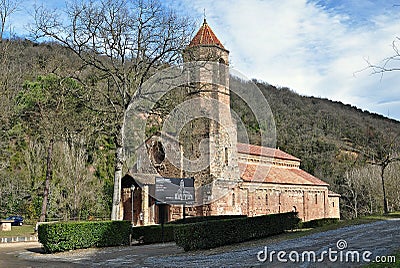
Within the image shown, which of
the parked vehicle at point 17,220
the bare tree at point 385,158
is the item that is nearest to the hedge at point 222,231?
the bare tree at point 385,158

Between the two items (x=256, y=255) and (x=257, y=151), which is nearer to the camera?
(x=256, y=255)

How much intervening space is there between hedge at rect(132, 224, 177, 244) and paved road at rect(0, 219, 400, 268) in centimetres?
396

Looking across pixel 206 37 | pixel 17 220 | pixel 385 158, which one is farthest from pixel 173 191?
pixel 385 158

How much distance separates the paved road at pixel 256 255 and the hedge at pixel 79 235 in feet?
1.66

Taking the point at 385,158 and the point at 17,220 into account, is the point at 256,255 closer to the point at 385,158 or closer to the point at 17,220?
the point at 385,158

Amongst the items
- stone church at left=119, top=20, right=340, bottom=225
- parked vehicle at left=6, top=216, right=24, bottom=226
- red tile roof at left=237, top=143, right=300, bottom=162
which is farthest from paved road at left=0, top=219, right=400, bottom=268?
parked vehicle at left=6, top=216, right=24, bottom=226

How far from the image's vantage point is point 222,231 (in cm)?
1528

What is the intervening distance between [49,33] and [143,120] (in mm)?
9079

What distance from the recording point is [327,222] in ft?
75.0

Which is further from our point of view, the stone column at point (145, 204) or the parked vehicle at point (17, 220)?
the parked vehicle at point (17, 220)


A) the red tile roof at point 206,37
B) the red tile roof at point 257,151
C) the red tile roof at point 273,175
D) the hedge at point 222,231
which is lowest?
the hedge at point 222,231

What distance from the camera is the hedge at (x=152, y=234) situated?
20.9 meters

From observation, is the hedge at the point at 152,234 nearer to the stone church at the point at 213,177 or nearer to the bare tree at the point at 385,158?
the stone church at the point at 213,177

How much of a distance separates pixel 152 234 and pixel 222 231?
22.0 feet
